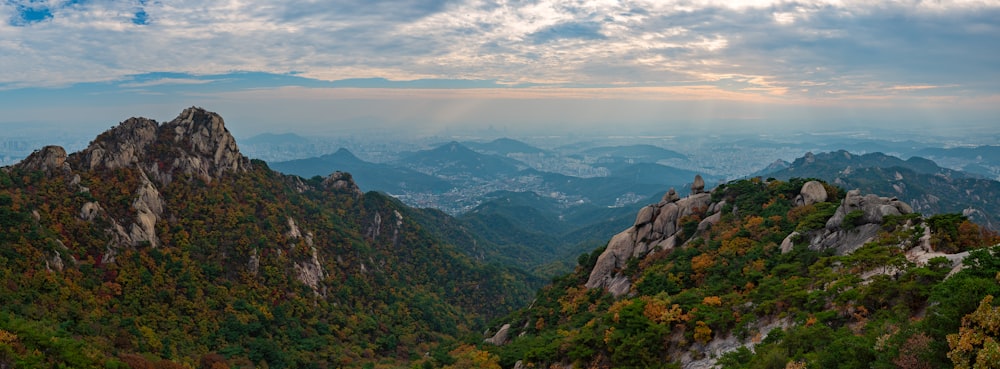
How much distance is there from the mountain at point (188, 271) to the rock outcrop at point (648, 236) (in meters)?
11.7

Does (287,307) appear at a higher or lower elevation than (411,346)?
higher

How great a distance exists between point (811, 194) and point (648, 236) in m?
9.88

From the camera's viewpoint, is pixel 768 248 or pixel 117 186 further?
pixel 117 186

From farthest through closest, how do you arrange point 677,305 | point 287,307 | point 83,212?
point 287,307 < point 83,212 < point 677,305

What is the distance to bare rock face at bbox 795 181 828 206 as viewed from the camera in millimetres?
28938

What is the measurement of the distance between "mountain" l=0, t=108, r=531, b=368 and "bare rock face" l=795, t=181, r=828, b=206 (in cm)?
2325

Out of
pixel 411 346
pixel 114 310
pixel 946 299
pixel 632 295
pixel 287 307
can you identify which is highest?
pixel 946 299

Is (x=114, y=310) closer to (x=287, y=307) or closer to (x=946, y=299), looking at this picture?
(x=287, y=307)

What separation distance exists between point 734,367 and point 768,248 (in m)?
11.8

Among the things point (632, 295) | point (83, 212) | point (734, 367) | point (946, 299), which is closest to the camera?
point (946, 299)

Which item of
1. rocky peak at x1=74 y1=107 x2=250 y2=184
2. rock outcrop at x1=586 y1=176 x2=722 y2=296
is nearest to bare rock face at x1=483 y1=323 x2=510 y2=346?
rock outcrop at x1=586 y1=176 x2=722 y2=296

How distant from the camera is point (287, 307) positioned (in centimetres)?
4375

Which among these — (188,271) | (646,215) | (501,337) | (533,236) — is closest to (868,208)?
(646,215)

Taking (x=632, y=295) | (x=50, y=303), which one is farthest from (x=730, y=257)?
(x=50, y=303)
